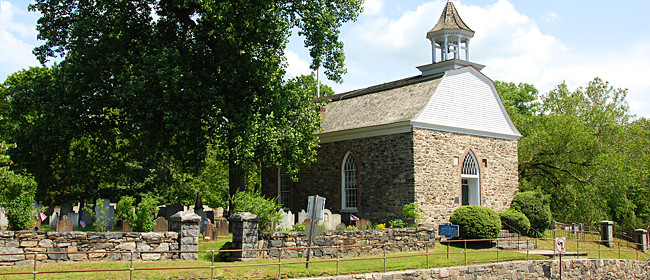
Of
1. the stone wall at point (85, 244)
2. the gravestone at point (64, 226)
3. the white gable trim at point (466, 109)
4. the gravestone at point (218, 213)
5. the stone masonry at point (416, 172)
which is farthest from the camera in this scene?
the gravestone at point (218, 213)

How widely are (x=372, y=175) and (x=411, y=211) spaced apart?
3.16 meters

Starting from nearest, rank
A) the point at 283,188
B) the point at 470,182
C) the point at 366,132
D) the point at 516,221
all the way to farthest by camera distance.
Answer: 1. the point at 516,221
2. the point at 366,132
3. the point at 470,182
4. the point at 283,188

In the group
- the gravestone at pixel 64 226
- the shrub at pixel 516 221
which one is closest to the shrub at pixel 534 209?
the shrub at pixel 516 221

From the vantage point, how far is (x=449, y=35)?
27.6 metres

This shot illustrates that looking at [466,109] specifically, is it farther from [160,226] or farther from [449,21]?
[160,226]

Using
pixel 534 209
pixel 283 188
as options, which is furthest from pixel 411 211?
pixel 283 188

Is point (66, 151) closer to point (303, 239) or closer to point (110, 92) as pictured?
point (110, 92)

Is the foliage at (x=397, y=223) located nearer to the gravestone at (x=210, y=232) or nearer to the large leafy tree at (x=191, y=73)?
the large leafy tree at (x=191, y=73)

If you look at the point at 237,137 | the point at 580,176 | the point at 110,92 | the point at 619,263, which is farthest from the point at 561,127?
the point at 110,92

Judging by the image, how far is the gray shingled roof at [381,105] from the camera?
23.9 m

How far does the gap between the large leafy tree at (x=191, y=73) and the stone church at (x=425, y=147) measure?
2.99 metres

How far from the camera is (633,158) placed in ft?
130

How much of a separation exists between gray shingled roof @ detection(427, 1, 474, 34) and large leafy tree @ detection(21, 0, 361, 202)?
651 cm

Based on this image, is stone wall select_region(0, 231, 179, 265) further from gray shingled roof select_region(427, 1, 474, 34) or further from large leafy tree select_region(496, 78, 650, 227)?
large leafy tree select_region(496, 78, 650, 227)
